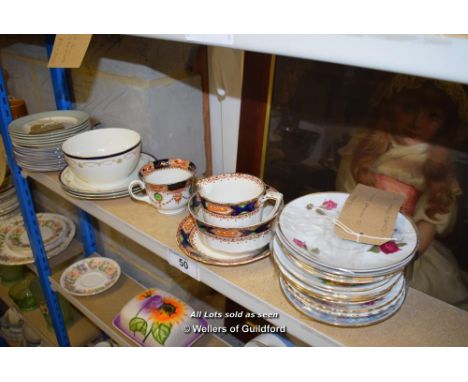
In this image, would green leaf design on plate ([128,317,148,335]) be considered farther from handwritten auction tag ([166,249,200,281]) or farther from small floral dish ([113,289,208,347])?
handwritten auction tag ([166,249,200,281])

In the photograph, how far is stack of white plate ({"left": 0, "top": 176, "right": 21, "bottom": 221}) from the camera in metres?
1.36

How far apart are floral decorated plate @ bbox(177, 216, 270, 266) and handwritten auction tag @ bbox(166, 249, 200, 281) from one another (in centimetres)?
1

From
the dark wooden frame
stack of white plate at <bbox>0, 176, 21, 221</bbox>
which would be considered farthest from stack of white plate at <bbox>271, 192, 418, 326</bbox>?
stack of white plate at <bbox>0, 176, 21, 221</bbox>

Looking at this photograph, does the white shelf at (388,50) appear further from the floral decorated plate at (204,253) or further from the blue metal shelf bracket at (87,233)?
the blue metal shelf bracket at (87,233)

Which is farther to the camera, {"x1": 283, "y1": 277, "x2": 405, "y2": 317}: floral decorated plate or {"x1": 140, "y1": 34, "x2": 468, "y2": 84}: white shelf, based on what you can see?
{"x1": 283, "y1": 277, "x2": 405, "y2": 317}: floral decorated plate

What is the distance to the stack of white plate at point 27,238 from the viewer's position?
1.26 m

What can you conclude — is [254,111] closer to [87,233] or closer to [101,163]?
[101,163]

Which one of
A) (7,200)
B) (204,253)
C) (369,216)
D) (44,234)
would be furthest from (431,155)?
(7,200)

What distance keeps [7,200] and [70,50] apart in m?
0.97

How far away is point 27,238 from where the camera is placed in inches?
52.4

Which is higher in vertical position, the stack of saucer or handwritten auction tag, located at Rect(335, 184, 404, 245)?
handwritten auction tag, located at Rect(335, 184, 404, 245)

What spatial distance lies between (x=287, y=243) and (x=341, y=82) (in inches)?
11.2

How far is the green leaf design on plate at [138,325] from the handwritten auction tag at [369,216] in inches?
22.2

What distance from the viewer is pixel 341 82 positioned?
601mm
